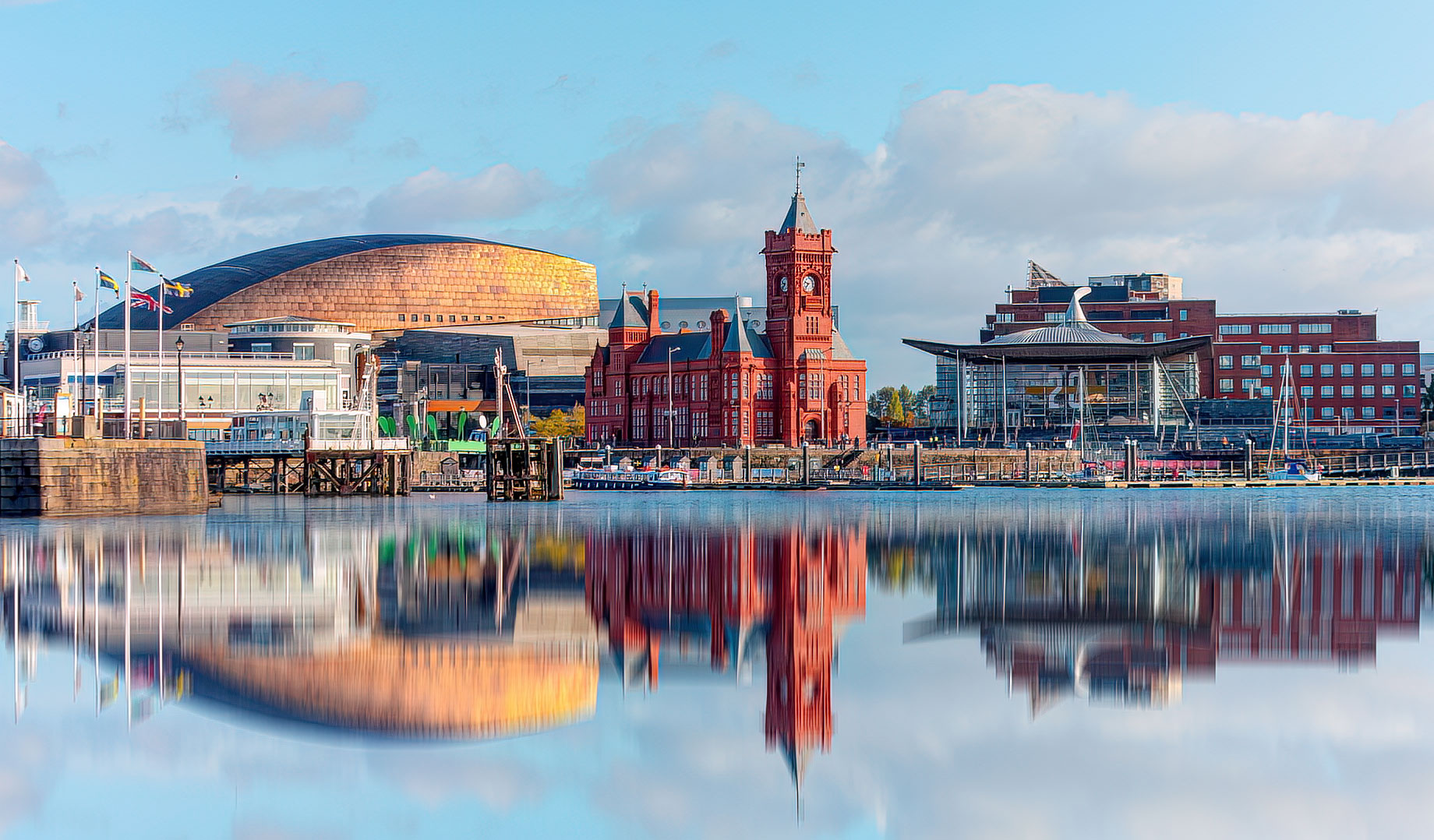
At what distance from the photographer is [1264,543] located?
50312mm

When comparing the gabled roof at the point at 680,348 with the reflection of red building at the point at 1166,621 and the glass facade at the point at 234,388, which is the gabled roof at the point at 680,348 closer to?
the glass facade at the point at 234,388

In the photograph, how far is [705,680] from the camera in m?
22.2

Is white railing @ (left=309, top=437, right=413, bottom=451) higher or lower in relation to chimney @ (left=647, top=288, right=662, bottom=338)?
lower

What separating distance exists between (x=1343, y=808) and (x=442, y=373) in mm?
162573

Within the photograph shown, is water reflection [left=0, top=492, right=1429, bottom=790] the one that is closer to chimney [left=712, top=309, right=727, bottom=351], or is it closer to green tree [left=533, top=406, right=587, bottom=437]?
chimney [left=712, top=309, right=727, bottom=351]

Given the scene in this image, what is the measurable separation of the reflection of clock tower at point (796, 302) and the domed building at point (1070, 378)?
13.5 metres

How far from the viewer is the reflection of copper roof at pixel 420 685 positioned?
19.2 metres

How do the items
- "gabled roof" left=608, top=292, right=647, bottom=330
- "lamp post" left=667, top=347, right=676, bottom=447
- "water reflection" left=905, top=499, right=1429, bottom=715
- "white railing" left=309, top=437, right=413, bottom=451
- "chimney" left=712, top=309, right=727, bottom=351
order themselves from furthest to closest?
1. "gabled roof" left=608, top=292, right=647, bottom=330
2. "chimney" left=712, top=309, right=727, bottom=351
3. "lamp post" left=667, top=347, right=676, bottom=447
4. "white railing" left=309, top=437, right=413, bottom=451
5. "water reflection" left=905, top=499, right=1429, bottom=715

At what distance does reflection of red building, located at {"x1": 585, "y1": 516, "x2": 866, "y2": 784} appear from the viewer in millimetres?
20875

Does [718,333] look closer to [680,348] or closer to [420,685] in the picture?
[680,348]

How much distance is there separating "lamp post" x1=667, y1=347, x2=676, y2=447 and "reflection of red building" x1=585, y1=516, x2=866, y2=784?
302ft

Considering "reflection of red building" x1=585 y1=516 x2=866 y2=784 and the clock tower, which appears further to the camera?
the clock tower

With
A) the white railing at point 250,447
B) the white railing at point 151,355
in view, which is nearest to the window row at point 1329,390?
the white railing at point 151,355

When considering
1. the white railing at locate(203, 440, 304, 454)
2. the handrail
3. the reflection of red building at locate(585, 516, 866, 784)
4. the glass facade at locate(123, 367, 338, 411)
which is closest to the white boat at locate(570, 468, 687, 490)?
the glass facade at locate(123, 367, 338, 411)
